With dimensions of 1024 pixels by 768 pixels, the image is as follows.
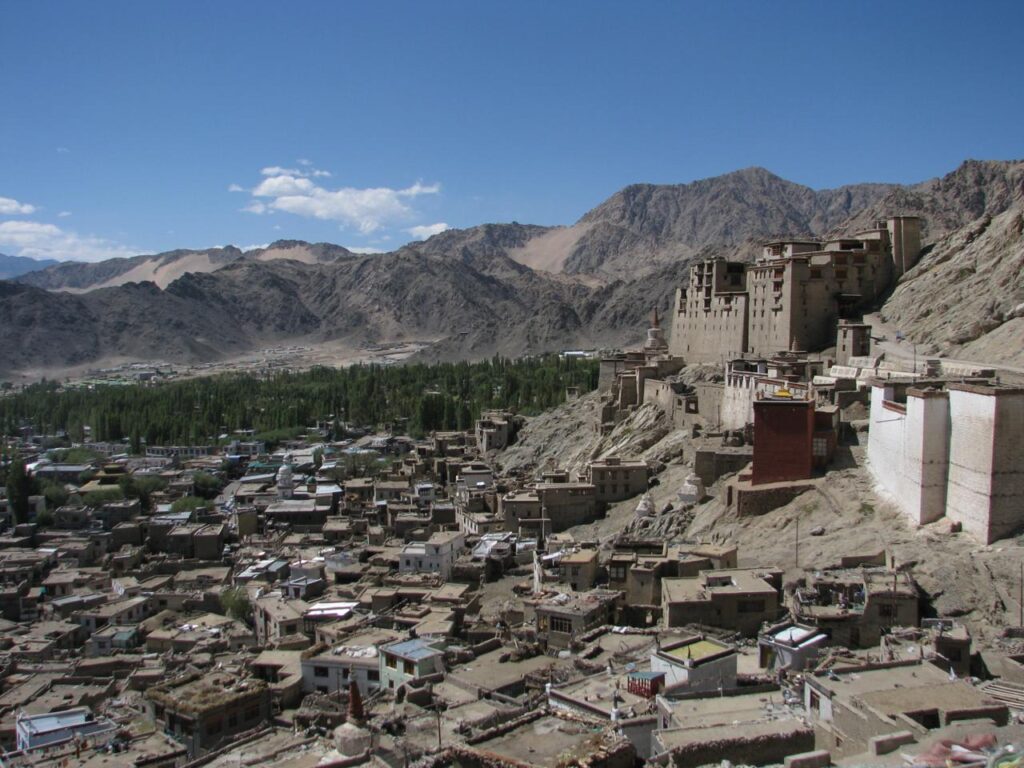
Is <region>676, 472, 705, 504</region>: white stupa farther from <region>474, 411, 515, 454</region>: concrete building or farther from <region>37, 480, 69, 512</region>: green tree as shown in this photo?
<region>37, 480, 69, 512</region>: green tree

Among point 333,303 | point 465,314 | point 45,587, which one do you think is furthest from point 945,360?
point 333,303

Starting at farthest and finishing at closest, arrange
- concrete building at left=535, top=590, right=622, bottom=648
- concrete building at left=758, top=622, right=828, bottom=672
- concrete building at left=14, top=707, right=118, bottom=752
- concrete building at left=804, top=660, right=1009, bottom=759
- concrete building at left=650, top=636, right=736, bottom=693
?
concrete building at left=535, top=590, right=622, bottom=648
concrete building at left=14, top=707, right=118, bottom=752
concrete building at left=758, top=622, right=828, bottom=672
concrete building at left=650, top=636, right=736, bottom=693
concrete building at left=804, top=660, right=1009, bottom=759

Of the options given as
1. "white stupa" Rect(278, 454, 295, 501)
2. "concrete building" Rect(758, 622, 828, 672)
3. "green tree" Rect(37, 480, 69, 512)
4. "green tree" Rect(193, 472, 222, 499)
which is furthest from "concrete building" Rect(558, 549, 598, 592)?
"green tree" Rect(37, 480, 69, 512)

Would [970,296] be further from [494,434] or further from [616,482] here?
[494,434]

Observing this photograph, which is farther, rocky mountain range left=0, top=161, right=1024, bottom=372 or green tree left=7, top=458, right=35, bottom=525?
rocky mountain range left=0, top=161, right=1024, bottom=372

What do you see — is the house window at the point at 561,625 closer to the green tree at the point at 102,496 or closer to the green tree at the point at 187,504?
the green tree at the point at 187,504

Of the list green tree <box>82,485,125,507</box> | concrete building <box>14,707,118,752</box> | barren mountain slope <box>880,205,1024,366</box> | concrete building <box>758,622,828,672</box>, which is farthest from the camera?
green tree <box>82,485,125,507</box>

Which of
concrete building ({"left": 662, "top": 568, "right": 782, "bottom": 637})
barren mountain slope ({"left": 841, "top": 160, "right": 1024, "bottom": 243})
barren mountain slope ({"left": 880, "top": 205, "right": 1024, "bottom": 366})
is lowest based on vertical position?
concrete building ({"left": 662, "top": 568, "right": 782, "bottom": 637})

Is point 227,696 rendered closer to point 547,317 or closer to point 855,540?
point 855,540
